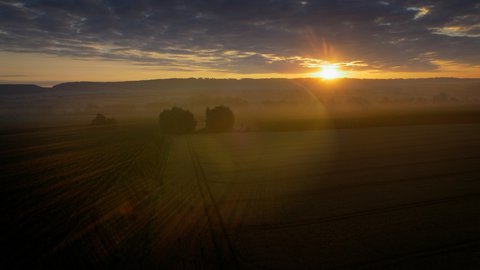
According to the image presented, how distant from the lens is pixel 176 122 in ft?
223

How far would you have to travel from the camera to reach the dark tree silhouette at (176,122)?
223 feet

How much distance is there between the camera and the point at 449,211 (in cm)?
1822

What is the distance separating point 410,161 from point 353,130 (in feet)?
87.8

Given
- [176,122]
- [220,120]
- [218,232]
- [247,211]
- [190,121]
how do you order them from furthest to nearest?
[190,121] → [176,122] → [220,120] → [247,211] → [218,232]

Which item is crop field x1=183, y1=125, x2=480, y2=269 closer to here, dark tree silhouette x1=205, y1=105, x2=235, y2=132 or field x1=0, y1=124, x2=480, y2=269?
field x1=0, y1=124, x2=480, y2=269

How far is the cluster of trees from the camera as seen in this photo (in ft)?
220

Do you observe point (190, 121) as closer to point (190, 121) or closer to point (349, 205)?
point (190, 121)

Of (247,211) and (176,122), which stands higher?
(176,122)

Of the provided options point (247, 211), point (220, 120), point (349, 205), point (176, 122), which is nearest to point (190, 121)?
point (176, 122)

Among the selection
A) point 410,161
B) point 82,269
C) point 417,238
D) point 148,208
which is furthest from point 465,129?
point 82,269

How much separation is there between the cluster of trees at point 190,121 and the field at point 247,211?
30068 mm

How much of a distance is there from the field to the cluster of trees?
3007 cm

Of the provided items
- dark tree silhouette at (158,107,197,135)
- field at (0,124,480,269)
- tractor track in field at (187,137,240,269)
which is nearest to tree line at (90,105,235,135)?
dark tree silhouette at (158,107,197,135)

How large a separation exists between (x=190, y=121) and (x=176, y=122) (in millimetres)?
2722
